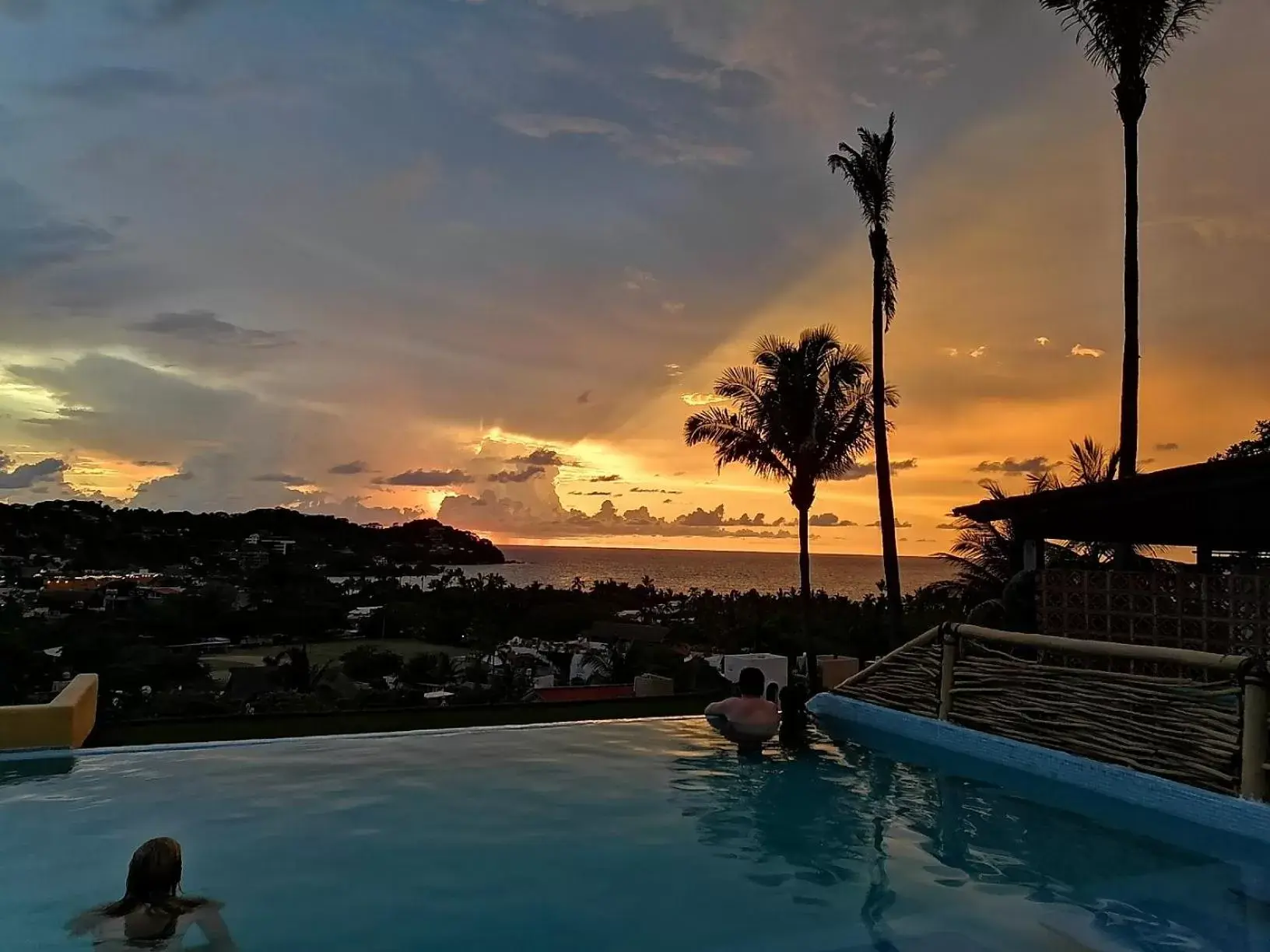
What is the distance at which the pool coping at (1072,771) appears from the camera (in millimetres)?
6414

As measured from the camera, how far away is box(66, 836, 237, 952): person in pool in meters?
4.56

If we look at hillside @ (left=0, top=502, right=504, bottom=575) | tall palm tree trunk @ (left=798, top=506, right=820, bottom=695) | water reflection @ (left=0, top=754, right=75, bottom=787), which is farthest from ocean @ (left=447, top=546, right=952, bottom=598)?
water reflection @ (left=0, top=754, right=75, bottom=787)

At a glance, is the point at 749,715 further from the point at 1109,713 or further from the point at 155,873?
the point at 155,873

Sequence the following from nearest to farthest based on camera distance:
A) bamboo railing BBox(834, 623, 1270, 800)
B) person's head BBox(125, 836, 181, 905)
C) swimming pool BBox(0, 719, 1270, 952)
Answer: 1. person's head BBox(125, 836, 181, 905)
2. swimming pool BBox(0, 719, 1270, 952)
3. bamboo railing BBox(834, 623, 1270, 800)

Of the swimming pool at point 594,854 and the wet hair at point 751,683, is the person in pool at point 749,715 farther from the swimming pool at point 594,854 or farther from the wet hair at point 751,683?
the swimming pool at point 594,854

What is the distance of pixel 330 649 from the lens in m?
26.5

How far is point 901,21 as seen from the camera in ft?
47.6

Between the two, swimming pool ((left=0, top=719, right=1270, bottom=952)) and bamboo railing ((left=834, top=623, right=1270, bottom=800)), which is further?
bamboo railing ((left=834, top=623, right=1270, bottom=800))

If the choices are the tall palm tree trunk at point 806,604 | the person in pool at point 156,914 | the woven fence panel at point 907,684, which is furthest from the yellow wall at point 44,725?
the tall palm tree trunk at point 806,604

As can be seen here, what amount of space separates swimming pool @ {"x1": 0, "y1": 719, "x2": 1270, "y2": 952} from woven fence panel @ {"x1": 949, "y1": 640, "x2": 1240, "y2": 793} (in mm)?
630

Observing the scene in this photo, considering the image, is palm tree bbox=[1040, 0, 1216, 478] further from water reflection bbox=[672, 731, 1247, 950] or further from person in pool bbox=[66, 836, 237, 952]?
person in pool bbox=[66, 836, 237, 952]

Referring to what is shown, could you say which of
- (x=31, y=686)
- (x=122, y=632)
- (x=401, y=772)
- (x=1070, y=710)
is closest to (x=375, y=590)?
(x=122, y=632)

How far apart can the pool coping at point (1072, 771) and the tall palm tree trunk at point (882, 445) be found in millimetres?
8791

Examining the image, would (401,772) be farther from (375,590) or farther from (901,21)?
(375,590)
